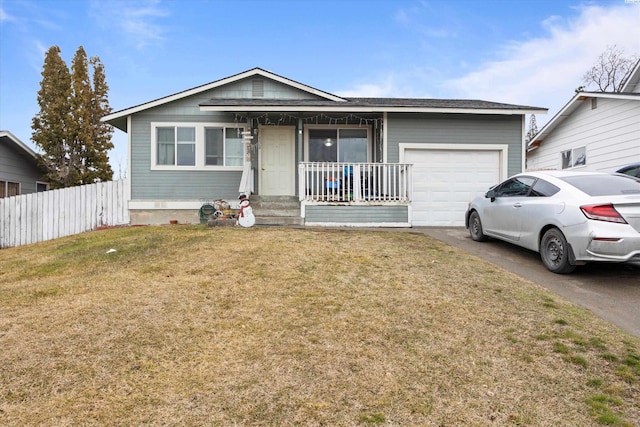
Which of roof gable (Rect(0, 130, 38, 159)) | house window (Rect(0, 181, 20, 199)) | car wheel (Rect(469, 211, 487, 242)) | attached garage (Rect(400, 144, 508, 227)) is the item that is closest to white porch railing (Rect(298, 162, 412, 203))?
attached garage (Rect(400, 144, 508, 227))

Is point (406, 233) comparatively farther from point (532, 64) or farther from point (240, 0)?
point (532, 64)

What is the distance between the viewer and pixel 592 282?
5.17 meters

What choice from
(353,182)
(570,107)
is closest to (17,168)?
(353,182)

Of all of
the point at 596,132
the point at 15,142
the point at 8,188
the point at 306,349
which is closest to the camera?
the point at 306,349

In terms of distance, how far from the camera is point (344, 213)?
9.89 meters

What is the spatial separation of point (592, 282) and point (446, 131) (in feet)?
22.4

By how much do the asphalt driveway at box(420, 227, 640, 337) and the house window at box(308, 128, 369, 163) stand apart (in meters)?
5.90

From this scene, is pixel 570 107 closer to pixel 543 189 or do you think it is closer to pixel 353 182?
pixel 353 182

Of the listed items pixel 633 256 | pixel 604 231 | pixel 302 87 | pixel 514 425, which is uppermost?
pixel 302 87

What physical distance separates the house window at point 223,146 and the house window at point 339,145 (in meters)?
2.39

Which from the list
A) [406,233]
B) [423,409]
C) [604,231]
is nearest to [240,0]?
[406,233]

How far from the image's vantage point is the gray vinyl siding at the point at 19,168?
49.5ft

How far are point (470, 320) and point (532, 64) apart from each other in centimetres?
2044

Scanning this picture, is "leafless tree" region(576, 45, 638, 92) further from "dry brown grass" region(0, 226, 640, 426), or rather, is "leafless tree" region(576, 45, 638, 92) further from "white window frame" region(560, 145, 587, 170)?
"dry brown grass" region(0, 226, 640, 426)
